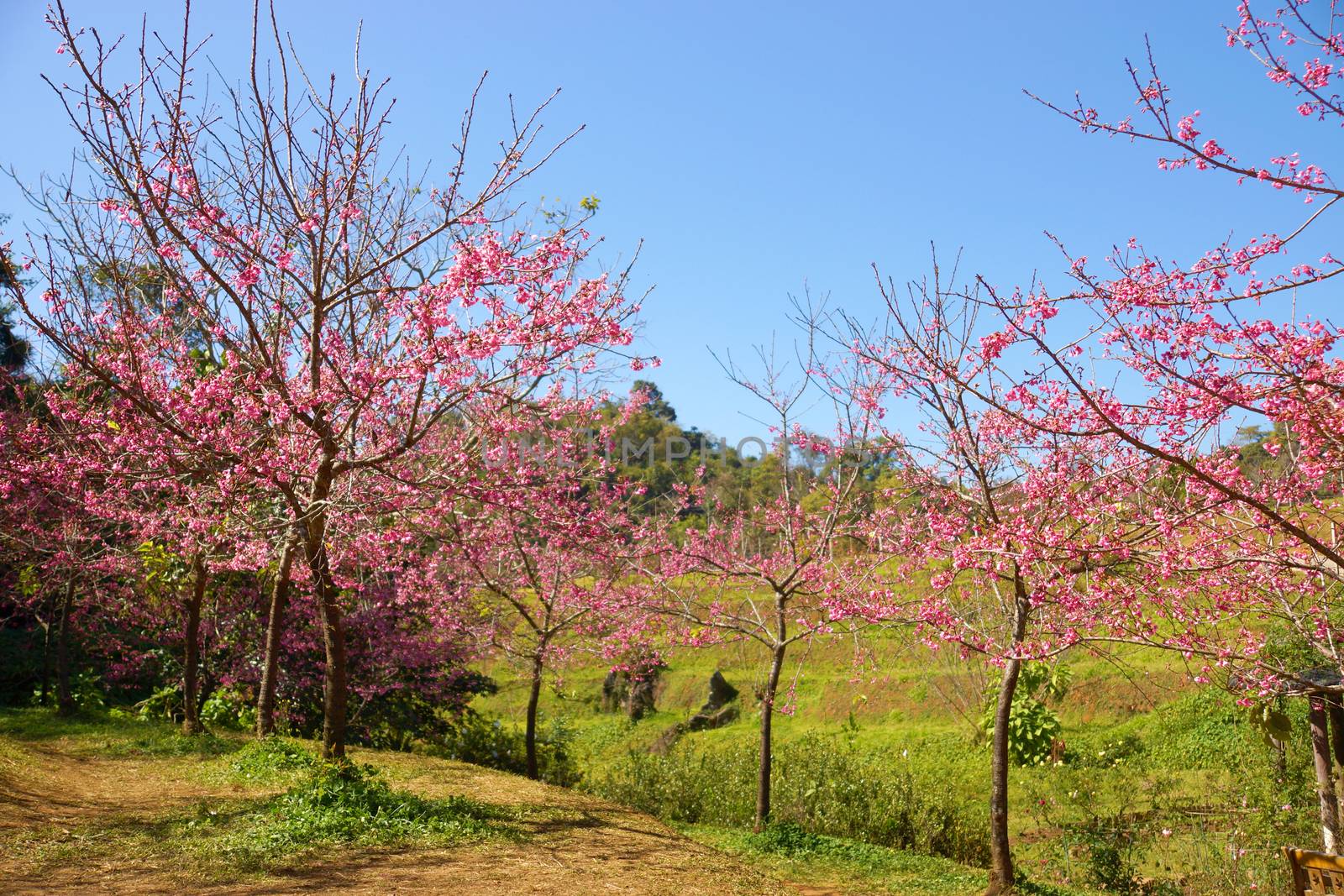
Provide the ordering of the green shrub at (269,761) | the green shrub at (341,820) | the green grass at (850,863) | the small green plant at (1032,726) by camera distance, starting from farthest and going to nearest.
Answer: the small green plant at (1032,726) → the green shrub at (269,761) → the green grass at (850,863) → the green shrub at (341,820)

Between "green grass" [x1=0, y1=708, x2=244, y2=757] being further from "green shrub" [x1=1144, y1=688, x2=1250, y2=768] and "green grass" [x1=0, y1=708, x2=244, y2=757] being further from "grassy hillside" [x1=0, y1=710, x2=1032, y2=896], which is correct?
"green shrub" [x1=1144, y1=688, x2=1250, y2=768]

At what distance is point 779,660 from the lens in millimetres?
9773

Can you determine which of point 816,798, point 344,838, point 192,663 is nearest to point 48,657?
point 192,663

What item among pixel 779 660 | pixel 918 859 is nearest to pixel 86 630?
pixel 779 660

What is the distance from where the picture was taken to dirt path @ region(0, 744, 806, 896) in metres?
5.09

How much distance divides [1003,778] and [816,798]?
129 inches

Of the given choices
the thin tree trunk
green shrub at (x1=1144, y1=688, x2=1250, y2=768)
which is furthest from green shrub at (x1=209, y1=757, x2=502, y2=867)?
green shrub at (x1=1144, y1=688, x2=1250, y2=768)

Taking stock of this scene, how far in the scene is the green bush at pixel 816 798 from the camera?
30.0ft

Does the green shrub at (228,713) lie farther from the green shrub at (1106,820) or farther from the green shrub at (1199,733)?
the green shrub at (1199,733)

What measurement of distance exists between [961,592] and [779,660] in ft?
9.20

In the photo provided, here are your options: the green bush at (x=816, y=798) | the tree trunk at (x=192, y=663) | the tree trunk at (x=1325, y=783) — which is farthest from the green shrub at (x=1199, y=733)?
the tree trunk at (x=192, y=663)

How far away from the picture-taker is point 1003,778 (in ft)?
22.4

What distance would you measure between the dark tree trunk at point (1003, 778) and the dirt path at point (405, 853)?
1253 mm

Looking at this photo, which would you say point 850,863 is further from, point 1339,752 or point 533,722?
point 533,722
